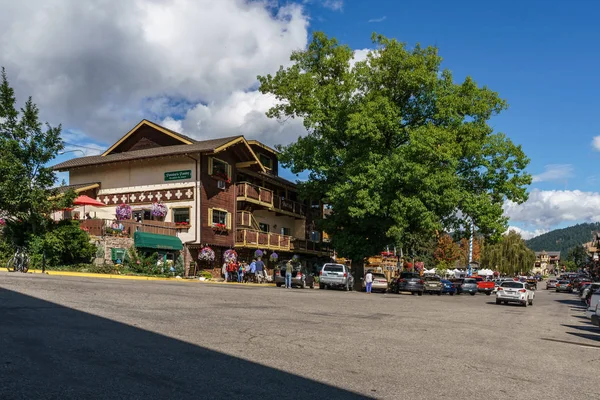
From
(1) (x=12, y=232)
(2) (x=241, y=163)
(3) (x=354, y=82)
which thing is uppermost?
(3) (x=354, y=82)

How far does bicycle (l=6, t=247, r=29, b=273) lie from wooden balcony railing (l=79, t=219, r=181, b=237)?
572 cm

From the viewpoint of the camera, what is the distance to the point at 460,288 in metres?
49.8

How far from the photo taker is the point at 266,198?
45000 millimetres

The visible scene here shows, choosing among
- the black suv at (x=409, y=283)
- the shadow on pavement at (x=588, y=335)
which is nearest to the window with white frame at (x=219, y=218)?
the black suv at (x=409, y=283)

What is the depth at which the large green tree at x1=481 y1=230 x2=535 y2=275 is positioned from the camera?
3807 inches

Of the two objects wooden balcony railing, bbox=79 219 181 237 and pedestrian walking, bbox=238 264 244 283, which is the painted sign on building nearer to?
wooden balcony railing, bbox=79 219 181 237

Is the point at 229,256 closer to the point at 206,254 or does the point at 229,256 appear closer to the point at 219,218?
the point at 206,254

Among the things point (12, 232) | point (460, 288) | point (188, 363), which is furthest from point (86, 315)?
point (460, 288)

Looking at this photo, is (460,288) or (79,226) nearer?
(79,226)

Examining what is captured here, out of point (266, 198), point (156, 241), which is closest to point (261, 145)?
point (266, 198)

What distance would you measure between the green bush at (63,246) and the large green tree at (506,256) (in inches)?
3124

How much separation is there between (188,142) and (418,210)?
17.5 metres

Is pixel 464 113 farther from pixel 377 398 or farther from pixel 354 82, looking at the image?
pixel 377 398

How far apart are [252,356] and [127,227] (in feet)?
86.7
